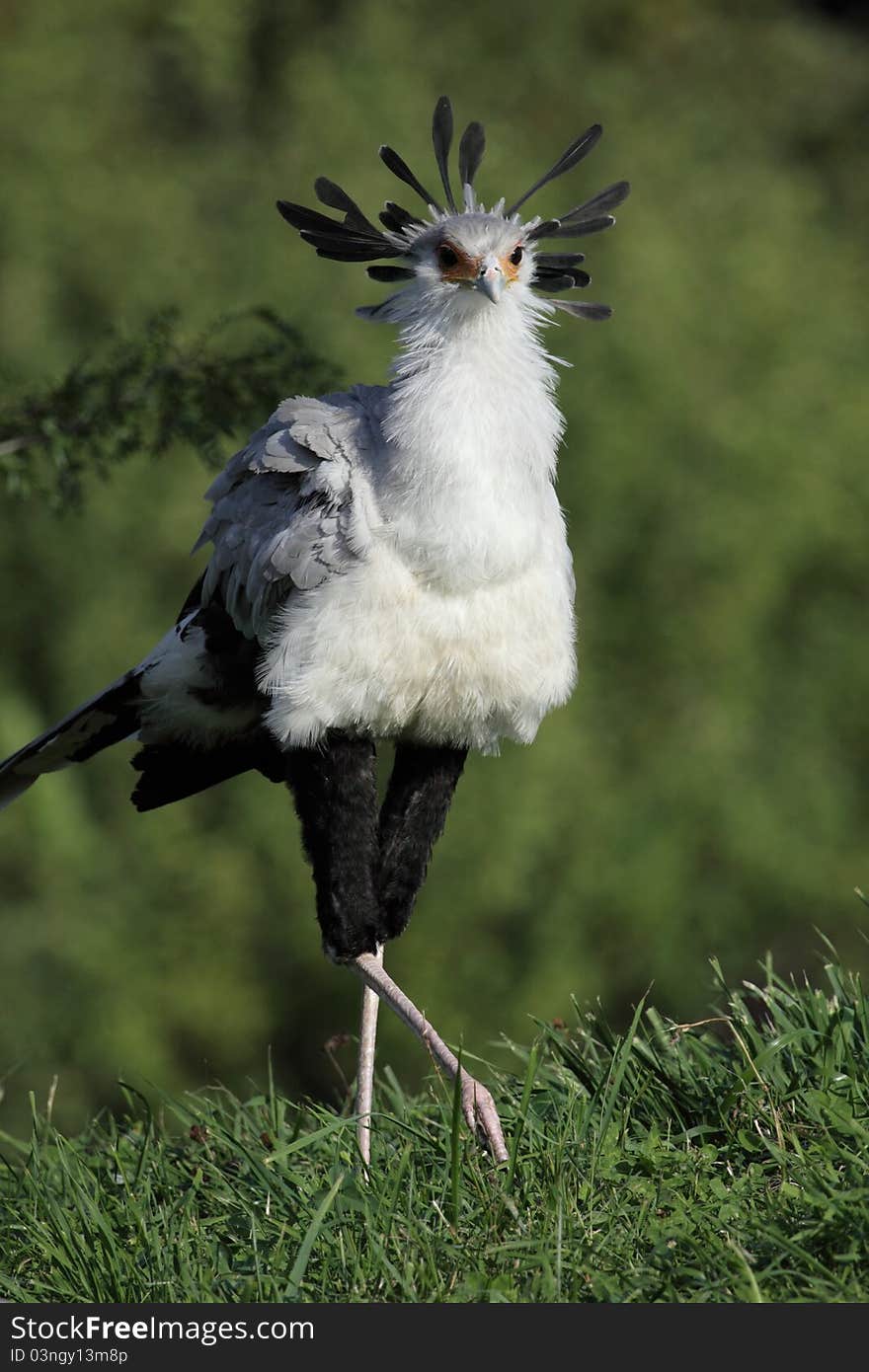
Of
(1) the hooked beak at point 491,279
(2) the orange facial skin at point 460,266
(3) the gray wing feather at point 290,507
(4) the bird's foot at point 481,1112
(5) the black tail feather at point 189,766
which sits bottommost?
(4) the bird's foot at point 481,1112

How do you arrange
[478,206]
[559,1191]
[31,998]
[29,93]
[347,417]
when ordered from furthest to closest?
[29,93], [31,998], [478,206], [347,417], [559,1191]

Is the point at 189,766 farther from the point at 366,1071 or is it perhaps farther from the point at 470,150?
the point at 470,150

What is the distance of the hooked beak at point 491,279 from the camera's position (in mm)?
3777

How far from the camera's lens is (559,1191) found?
3.06m

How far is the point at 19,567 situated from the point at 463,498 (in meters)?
6.72

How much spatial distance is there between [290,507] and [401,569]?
382mm

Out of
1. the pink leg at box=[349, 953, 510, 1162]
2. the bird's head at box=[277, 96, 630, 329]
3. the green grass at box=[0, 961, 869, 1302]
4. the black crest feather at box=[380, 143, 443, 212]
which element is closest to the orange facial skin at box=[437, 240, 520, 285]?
the bird's head at box=[277, 96, 630, 329]

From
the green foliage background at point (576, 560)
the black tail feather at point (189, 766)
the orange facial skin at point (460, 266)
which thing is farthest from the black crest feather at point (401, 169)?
the green foliage background at point (576, 560)

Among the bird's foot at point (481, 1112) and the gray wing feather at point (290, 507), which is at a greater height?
the gray wing feather at point (290, 507)

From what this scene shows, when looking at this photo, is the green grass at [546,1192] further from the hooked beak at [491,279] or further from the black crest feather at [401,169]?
the black crest feather at [401,169]

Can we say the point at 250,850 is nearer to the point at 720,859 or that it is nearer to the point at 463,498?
the point at 720,859

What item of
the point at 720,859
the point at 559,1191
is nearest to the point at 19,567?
the point at 720,859

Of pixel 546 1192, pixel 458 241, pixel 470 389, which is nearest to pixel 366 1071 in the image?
pixel 546 1192

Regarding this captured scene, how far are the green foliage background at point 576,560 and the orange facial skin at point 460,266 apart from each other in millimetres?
5241
